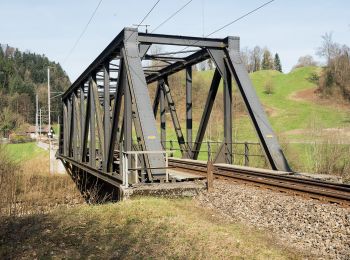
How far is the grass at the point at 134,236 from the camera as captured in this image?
6.73 meters

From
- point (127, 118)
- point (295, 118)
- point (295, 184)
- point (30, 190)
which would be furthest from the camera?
point (295, 118)

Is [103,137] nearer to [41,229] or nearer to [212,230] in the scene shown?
[41,229]

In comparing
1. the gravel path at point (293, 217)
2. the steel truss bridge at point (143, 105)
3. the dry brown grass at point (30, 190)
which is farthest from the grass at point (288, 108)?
the dry brown grass at point (30, 190)

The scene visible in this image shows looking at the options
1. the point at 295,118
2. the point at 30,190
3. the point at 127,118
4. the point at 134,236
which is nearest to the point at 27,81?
the point at 295,118

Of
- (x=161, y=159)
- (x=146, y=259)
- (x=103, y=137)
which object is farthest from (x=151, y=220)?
(x=103, y=137)

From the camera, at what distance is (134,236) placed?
7.64 metres

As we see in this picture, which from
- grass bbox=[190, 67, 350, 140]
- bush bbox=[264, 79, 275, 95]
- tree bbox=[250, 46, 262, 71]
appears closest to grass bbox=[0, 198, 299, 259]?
grass bbox=[190, 67, 350, 140]

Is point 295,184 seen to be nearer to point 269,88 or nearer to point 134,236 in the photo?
point 134,236

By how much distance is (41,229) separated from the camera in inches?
331

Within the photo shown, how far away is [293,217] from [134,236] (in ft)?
11.2

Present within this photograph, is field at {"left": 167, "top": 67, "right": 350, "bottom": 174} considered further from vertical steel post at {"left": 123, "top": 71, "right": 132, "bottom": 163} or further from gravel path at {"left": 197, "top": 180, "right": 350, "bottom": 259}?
gravel path at {"left": 197, "top": 180, "right": 350, "bottom": 259}

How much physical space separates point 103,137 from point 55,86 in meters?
95.2

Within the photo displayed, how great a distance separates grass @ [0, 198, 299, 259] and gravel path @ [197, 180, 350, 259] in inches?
17.2

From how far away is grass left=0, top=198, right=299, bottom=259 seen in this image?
673 cm
